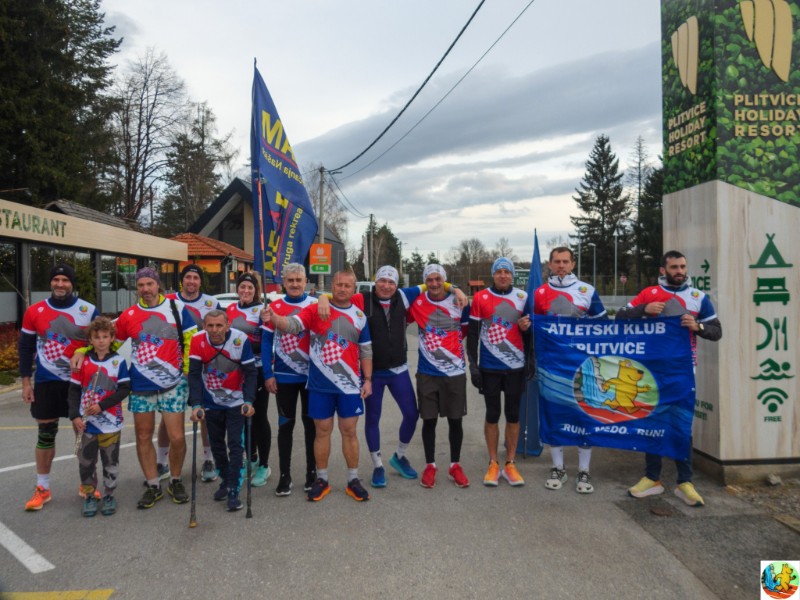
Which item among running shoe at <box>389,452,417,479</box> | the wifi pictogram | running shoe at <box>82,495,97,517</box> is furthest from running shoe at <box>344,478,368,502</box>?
the wifi pictogram

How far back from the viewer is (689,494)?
4402mm

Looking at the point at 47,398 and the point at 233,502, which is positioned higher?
the point at 47,398

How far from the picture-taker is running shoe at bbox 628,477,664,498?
459 centimetres

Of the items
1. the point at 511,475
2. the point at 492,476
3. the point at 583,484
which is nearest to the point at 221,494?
the point at 492,476

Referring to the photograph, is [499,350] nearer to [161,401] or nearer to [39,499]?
[161,401]

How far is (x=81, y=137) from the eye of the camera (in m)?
27.1

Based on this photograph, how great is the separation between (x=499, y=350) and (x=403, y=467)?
4.76ft

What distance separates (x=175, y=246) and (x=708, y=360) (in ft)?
76.8

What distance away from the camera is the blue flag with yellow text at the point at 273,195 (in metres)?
4.77

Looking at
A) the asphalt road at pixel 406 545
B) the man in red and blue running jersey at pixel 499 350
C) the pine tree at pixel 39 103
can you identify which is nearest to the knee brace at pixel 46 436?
the asphalt road at pixel 406 545

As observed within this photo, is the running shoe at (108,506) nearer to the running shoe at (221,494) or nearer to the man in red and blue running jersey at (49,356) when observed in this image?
the man in red and blue running jersey at (49,356)

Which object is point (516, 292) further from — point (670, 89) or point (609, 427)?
point (670, 89)

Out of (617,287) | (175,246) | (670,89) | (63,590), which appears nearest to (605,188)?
(617,287)

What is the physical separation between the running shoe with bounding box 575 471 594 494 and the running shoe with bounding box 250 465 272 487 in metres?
2.79
